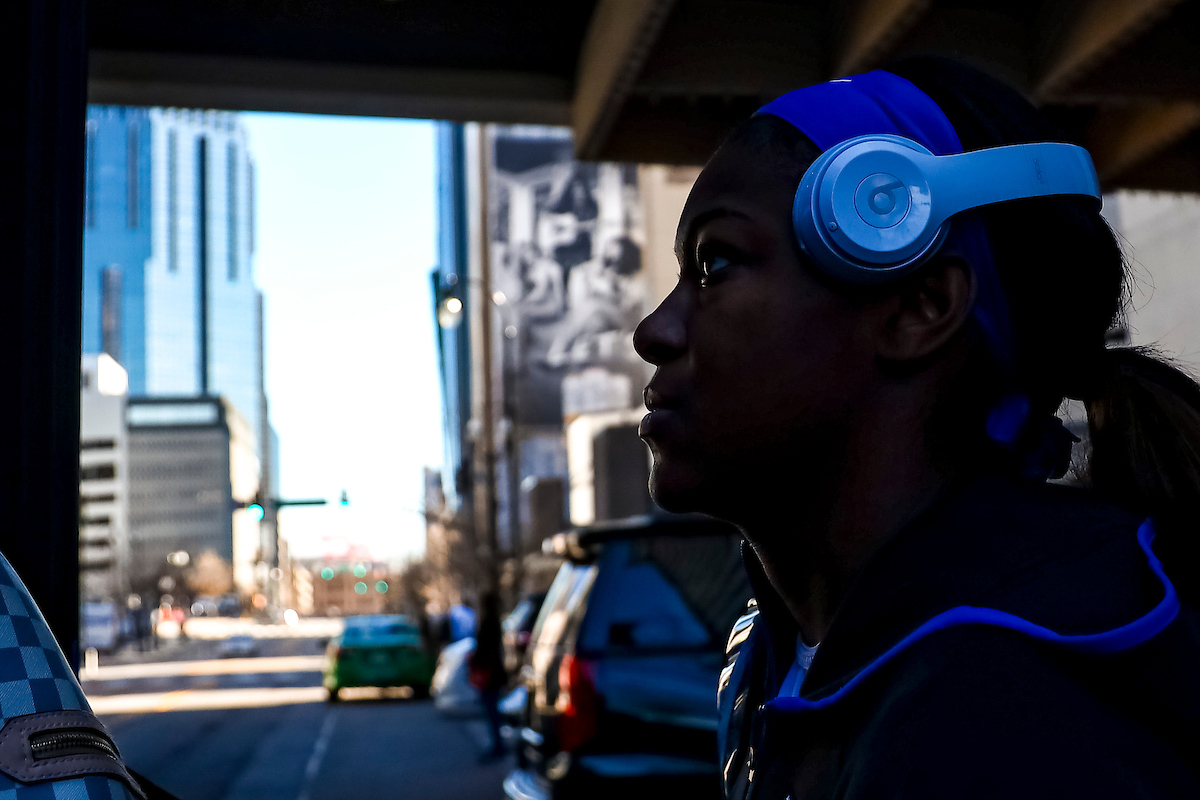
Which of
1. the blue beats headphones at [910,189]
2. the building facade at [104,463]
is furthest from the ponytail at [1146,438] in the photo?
the building facade at [104,463]

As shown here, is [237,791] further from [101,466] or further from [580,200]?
[101,466]

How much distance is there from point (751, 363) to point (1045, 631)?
37 cm

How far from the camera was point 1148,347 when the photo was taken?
1.45 m

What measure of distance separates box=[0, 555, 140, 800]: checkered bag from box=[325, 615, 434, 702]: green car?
26369 mm

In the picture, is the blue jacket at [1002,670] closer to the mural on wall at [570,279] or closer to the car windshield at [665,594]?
the car windshield at [665,594]

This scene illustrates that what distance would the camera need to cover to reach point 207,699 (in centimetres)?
3030

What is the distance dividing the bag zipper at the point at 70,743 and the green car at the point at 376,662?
26399 mm

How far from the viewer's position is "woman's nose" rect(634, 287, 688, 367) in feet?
3.99

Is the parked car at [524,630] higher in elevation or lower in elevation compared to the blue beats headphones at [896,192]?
lower

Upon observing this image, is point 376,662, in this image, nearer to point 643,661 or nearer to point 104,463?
point 643,661

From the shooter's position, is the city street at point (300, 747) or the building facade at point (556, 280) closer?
the city street at point (300, 747)

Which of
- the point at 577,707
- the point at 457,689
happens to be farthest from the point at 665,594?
the point at 457,689

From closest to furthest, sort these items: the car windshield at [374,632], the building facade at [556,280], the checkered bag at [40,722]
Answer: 1. the checkered bag at [40,722]
2. the car windshield at [374,632]
3. the building facade at [556,280]

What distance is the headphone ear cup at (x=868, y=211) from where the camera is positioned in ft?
3.70
